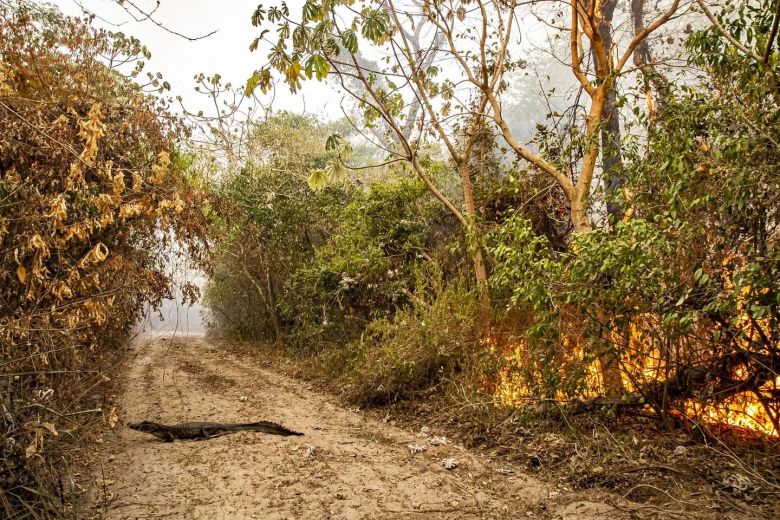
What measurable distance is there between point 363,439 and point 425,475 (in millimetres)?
1196

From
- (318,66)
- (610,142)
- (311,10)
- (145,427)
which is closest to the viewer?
(318,66)

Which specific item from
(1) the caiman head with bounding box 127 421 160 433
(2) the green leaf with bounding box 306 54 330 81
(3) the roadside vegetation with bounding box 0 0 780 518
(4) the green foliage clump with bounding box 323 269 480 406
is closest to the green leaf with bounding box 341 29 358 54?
(3) the roadside vegetation with bounding box 0 0 780 518

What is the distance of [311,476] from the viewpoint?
162 inches

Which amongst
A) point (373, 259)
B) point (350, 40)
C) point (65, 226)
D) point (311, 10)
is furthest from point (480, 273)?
point (65, 226)

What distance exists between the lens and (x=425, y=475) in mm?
4105

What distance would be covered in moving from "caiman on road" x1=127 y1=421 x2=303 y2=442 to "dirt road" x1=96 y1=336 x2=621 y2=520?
11 centimetres

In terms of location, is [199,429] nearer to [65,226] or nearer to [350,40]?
[65,226]

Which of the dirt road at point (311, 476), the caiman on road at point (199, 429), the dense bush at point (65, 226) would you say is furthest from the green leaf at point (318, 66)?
the caiman on road at point (199, 429)

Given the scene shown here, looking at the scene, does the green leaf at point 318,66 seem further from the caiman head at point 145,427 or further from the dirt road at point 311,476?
the caiman head at point 145,427

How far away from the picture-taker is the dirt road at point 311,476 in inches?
139

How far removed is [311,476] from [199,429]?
1765 mm

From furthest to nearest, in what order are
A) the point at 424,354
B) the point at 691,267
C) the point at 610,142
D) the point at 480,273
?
the point at 480,273 → the point at 424,354 → the point at 610,142 → the point at 691,267

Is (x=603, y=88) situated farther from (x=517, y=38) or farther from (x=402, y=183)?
(x=402, y=183)

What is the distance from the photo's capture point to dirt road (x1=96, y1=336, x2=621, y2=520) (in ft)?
11.6
